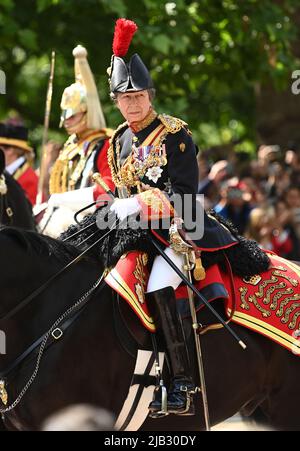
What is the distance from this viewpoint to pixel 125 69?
5.99m

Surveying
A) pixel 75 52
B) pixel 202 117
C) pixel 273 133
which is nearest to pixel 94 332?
pixel 75 52

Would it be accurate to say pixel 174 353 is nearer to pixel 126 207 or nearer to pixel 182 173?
pixel 126 207

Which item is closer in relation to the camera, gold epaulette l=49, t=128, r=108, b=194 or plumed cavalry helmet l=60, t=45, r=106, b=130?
plumed cavalry helmet l=60, t=45, r=106, b=130

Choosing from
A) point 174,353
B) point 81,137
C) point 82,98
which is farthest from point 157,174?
point 81,137

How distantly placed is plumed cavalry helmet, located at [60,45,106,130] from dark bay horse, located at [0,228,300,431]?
8.10ft

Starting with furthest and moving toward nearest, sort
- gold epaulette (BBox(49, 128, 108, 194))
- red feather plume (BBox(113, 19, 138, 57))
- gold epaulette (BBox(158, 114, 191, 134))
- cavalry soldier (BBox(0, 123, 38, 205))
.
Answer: cavalry soldier (BBox(0, 123, 38, 205)) < gold epaulette (BBox(49, 128, 108, 194)) < gold epaulette (BBox(158, 114, 191, 134)) < red feather plume (BBox(113, 19, 138, 57))

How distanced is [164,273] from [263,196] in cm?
785

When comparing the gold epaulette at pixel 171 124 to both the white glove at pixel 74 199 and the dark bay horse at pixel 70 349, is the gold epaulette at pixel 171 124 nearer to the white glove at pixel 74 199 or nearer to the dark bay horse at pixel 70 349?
the white glove at pixel 74 199

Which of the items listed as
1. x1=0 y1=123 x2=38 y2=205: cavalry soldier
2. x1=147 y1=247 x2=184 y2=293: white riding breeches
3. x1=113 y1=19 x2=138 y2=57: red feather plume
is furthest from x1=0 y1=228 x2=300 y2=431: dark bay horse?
x1=0 y1=123 x2=38 y2=205: cavalry soldier

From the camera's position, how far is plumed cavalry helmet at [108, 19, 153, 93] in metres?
5.93

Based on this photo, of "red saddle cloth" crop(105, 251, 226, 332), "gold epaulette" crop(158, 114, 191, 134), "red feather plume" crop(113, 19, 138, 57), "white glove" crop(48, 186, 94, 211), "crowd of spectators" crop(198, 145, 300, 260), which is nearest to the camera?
"red saddle cloth" crop(105, 251, 226, 332)

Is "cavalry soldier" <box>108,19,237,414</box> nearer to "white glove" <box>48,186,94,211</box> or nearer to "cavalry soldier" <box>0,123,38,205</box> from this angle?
"white glove" <box>48,186,94,211</box>

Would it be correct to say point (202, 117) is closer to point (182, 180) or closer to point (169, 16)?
point (169, 16)

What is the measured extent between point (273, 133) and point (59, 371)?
1139 cm
